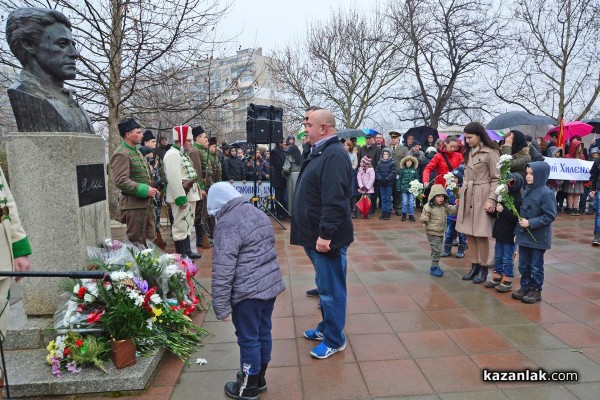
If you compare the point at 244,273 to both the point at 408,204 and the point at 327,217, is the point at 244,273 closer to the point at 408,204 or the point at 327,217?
the point at 327,217

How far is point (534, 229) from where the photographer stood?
14.8 ft

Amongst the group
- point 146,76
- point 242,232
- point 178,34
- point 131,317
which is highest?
point 178,34

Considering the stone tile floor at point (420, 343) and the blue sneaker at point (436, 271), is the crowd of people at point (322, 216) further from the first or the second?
the stone tile floor at point (420, 343)

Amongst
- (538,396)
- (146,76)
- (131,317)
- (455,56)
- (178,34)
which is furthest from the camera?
(455,56)

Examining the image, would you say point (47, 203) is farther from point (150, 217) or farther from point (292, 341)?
point (292, 341)

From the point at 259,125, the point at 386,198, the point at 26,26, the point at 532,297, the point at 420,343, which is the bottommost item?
the point at 420,343

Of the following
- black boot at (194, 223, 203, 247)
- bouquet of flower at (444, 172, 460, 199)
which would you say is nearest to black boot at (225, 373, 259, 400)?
→ bouquet of flower at (444, 172, 460, 199)

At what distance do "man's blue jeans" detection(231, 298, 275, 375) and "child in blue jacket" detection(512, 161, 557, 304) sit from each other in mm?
3132

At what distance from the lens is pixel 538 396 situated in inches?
113

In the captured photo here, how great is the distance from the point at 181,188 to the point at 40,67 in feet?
9.06

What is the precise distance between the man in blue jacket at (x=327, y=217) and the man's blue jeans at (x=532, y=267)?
2.46m

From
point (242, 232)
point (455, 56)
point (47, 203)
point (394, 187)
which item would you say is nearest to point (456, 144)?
point (394, 187)

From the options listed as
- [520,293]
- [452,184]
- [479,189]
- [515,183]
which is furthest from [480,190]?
[520,293]

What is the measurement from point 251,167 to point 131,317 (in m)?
8.37
